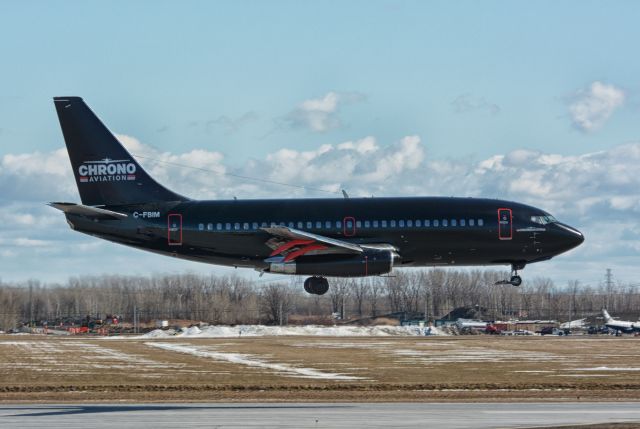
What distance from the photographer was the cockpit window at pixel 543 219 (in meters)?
68.4

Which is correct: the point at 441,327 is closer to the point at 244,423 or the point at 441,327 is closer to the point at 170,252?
the point at 170,252

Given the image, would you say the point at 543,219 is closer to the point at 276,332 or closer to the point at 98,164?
the point at 98,164

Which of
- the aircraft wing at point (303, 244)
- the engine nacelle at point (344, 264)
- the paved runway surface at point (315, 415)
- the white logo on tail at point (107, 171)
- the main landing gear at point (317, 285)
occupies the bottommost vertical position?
the paved runway surface at point (315, 415)

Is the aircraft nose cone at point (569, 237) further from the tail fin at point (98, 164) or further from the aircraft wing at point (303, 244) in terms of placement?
the tail fin at point (98, 164)

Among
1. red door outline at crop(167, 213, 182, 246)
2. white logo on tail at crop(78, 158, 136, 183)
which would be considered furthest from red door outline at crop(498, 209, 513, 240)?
white logo on tail at crop(78, 158, 136, 183)

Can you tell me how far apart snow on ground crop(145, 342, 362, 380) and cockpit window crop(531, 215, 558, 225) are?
1387 cm

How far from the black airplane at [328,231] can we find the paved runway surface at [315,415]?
49.0ft

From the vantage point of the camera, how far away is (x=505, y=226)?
221ft

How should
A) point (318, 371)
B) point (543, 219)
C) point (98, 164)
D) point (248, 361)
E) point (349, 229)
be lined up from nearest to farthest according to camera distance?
point (349, 229) → point (543, 219) → point (98, 164) → point (318, 371) → point (248, 361)

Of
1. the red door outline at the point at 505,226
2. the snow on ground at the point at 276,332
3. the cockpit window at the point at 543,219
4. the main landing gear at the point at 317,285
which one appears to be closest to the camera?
the main landing gear at the point at 317,285

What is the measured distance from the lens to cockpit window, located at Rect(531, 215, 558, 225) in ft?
225

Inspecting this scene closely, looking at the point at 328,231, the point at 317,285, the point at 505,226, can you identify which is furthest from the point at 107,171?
the point at 505,226

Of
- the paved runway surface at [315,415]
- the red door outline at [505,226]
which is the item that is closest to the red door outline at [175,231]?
the paved runway surface at [315,415]

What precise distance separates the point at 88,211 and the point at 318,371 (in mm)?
18521
